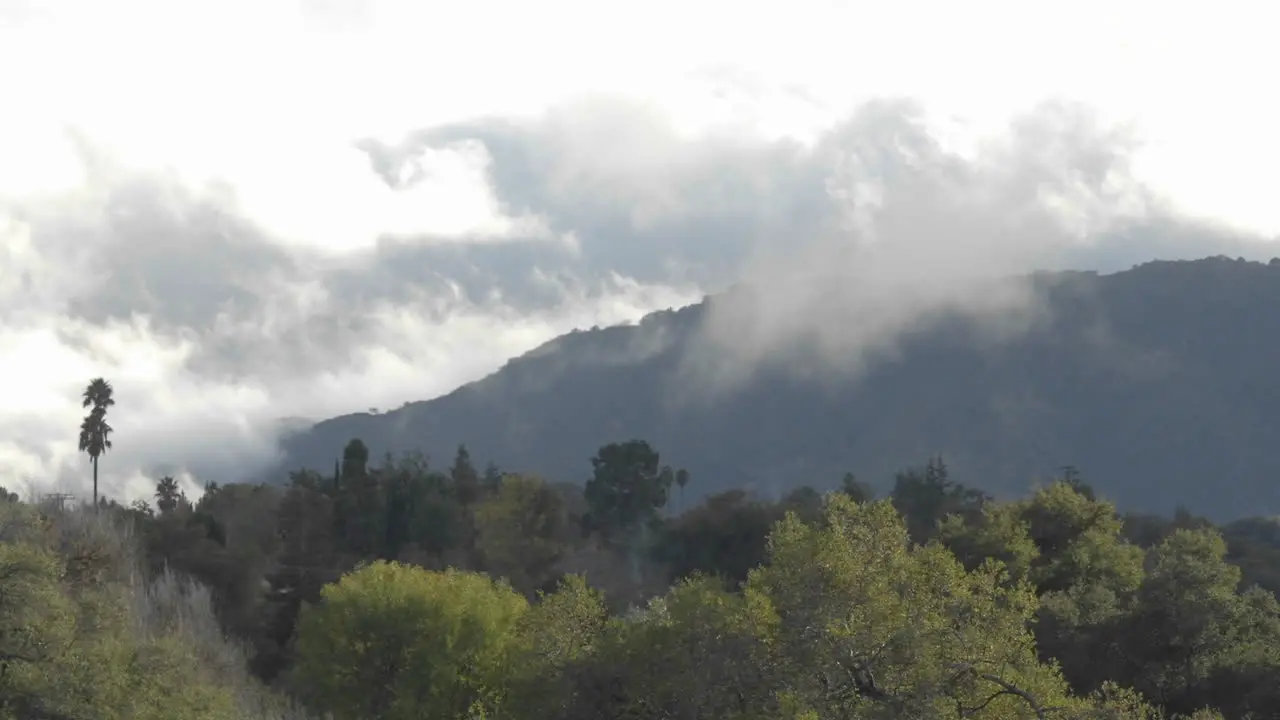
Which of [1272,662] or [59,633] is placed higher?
[59,633]

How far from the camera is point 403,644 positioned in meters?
59.7

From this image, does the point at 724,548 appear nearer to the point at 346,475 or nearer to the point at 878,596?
the point at 346,475

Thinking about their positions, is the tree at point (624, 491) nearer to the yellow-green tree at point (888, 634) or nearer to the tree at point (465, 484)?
the tree at point (465, 484)

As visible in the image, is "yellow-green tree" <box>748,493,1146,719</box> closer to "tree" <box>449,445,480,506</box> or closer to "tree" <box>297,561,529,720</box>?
"tree" <box>297,561,529,720</box>

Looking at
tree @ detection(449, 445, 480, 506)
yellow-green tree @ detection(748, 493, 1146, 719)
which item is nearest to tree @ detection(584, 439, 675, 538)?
tree @ detection(449, 445, 480, 506)

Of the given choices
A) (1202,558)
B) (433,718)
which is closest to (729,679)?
(433,718)

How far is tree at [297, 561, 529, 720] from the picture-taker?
54.9 m

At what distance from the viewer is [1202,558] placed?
56.2 meters

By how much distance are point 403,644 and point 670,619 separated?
1116 inches

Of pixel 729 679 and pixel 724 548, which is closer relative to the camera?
pixel 729 679

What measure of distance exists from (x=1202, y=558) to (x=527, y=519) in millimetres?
65632

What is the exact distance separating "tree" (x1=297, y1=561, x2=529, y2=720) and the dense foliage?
0.12 metres

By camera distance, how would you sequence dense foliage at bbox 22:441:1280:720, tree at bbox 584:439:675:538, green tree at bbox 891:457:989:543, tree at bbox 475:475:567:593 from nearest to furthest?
1. dense foliage at bbox 22:441:1280:720
2. green tree at bbox 891:457:989:543
3. tree at bbox 475:475:567:593
4. tree at bbox 584:439:675:538

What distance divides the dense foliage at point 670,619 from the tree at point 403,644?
12 centimetres
